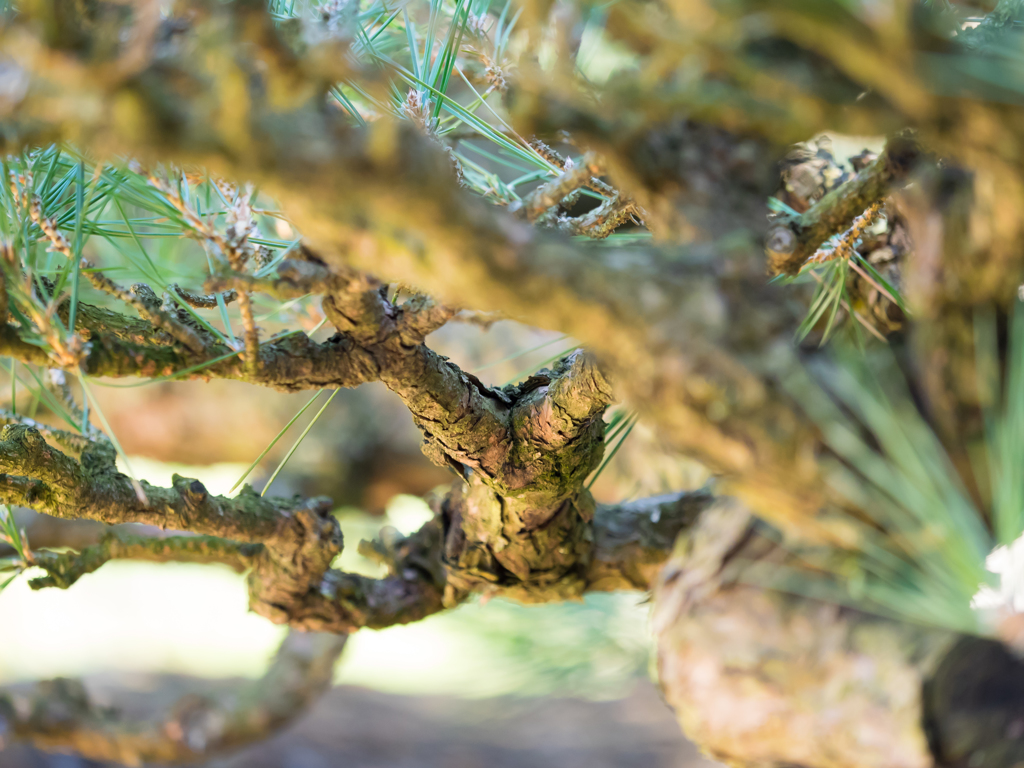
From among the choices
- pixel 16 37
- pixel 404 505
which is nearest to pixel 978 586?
pixel 16 37

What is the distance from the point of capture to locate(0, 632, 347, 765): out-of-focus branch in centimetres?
74

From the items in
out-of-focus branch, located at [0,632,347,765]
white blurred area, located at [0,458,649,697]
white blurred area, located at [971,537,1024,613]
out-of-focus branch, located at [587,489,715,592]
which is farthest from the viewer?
white blurred area, located at [0,458,649,697]

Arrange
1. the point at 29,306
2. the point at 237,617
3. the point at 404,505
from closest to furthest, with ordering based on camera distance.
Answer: the point at 29,306, the point at 404,505, the point at 237,617

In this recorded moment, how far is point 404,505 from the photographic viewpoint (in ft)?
4.67

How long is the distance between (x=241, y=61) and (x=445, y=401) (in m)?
0.21

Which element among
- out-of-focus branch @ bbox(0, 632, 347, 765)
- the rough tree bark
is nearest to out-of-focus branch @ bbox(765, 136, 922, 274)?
the rough tree bark

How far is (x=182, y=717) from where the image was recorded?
2.68 ft

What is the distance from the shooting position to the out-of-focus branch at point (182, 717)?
29.0 inches

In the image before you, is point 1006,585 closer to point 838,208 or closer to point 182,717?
point 838,208

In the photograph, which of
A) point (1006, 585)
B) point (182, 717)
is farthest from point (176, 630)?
point (1006, 585)

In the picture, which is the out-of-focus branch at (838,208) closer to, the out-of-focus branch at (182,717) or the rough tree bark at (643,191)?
the rough tree bark at (643,191)

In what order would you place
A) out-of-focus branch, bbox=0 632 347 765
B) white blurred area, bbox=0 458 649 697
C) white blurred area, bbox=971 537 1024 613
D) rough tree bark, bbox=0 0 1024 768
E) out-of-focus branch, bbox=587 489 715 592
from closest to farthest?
rough tree bark, bbox=0 0 1024 768
white blurred area, bbox=971 537 1024 613
out-of-focus branch, bbox=587 489 715 592
out-of-focus branch, bbox=0 632 347 765
white blurred area, bbox=0 458 649 697

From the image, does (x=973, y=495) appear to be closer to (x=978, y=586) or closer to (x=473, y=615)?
(x=978, y=586)

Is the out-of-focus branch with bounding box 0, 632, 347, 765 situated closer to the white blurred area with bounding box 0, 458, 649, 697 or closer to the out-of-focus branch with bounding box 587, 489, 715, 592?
the white blurred area with bounding box 0, 458, 649, 697
